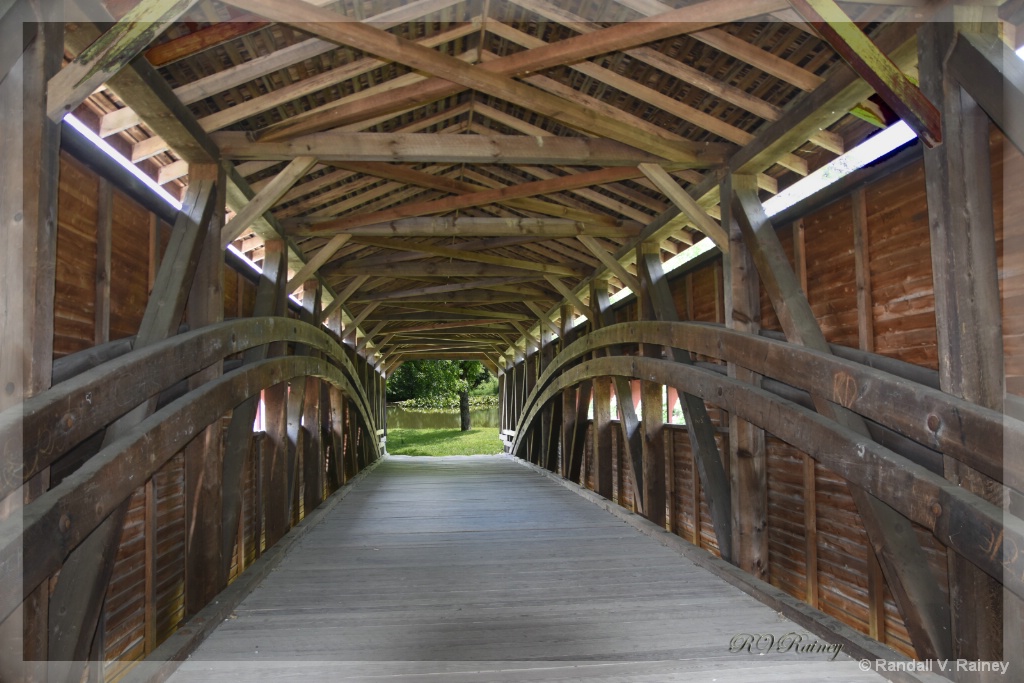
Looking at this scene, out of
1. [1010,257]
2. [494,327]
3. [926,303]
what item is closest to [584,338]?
[926,303]

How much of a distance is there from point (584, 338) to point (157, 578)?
4314 mm

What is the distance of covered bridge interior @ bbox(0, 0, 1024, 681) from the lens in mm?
2139

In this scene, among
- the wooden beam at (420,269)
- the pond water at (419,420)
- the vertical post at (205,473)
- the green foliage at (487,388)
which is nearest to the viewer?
the vertical post at (205,473)

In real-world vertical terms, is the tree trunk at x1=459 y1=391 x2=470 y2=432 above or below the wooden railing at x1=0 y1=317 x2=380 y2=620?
below

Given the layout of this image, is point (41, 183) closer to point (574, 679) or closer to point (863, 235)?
point (574, 679)

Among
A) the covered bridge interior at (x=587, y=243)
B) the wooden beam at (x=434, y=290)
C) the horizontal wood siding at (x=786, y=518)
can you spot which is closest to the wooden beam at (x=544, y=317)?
the wooden beam at (x=434, y=290)

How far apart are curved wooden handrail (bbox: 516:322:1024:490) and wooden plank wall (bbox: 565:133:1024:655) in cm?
50

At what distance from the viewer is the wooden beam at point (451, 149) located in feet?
13.8

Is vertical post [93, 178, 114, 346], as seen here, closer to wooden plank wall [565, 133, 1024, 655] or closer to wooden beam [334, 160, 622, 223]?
wooden beam [334, 160, 622, 223]

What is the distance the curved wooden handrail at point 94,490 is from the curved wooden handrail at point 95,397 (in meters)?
0.11

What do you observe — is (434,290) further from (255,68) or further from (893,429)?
(893,429)

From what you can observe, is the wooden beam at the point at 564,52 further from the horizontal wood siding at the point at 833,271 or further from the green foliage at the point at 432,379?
the green foliage at the point at 432,379

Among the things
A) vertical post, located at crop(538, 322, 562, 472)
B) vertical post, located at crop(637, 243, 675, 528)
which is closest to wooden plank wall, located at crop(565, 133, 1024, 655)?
vertical post, located at crop(637, 243, 675, 528)

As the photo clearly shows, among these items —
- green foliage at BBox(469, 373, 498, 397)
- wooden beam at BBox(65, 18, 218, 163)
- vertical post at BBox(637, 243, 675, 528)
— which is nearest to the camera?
wooden beam at BBox(65, 18, 218, 163)
